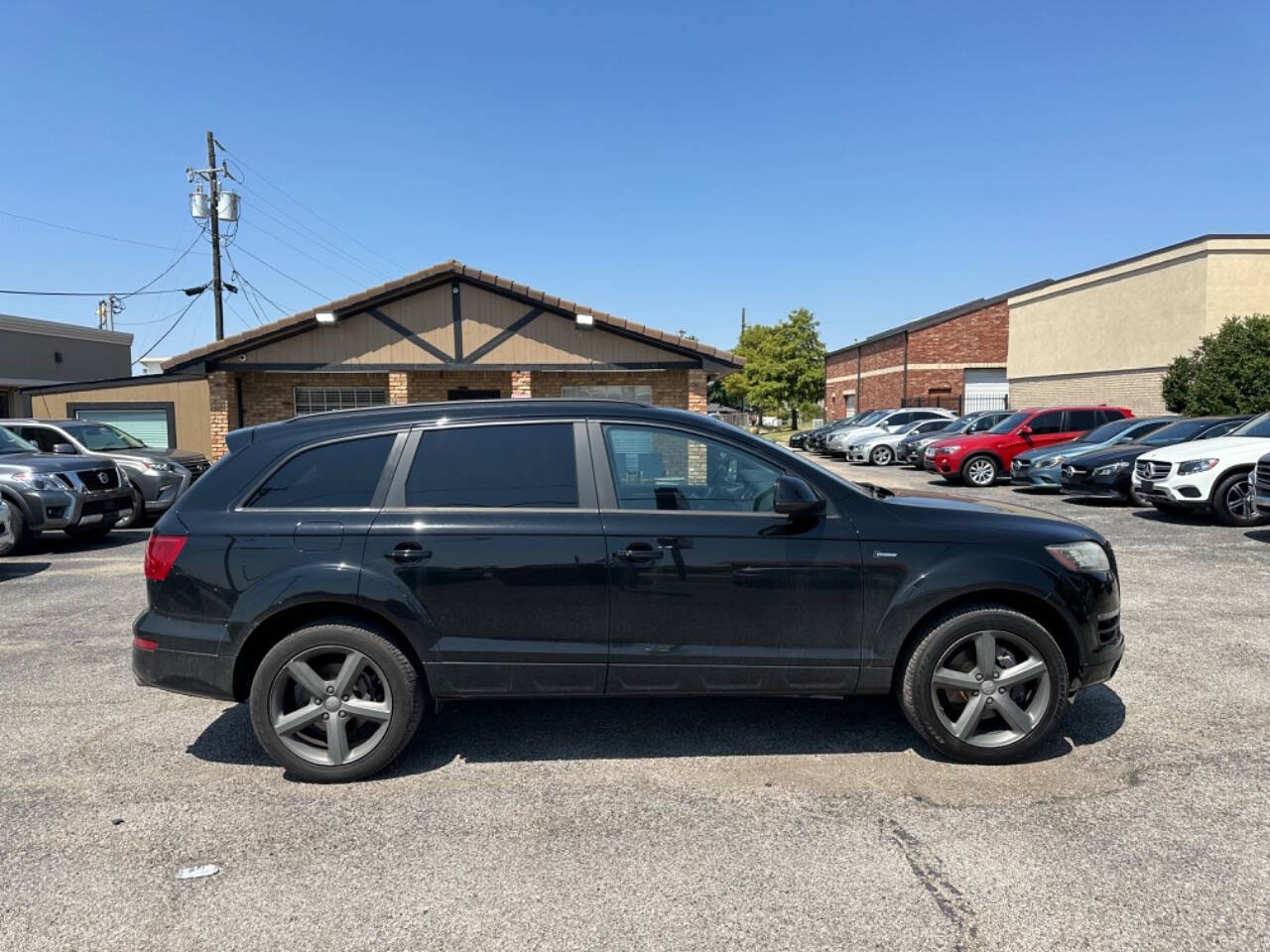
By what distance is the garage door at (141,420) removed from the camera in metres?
20.9

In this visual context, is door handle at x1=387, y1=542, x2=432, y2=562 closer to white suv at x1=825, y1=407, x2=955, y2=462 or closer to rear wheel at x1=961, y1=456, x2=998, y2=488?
rear wheel at x1=961, y1=456, x2=998, y2=488

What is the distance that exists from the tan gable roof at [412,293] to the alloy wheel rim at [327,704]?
44.6 feet

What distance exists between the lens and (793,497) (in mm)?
3607

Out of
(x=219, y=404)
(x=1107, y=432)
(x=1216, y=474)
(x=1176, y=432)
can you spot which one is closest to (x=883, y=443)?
(x=1107, y=432)

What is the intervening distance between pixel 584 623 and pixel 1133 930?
7.41 feet

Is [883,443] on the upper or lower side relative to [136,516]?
upper

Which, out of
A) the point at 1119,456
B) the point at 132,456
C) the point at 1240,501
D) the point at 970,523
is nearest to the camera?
the point at 970,523

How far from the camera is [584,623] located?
147 inches

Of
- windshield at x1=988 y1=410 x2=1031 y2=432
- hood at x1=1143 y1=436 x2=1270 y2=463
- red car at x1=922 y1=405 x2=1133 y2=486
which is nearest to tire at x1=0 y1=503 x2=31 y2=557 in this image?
hood at x1=1143 y1=436 x2=1270 y2=463

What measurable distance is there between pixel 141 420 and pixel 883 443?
2050cm

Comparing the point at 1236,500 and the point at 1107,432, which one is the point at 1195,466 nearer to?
the point at 1236,500

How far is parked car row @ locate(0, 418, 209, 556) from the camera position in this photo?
9984mm

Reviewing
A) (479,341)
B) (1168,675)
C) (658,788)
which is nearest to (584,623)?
(658,788)

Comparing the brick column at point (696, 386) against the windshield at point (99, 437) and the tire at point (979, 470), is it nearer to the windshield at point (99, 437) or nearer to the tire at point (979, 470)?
the tire at point (979, 470)
